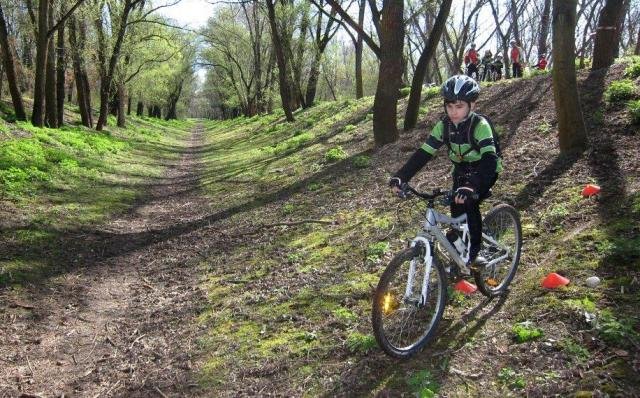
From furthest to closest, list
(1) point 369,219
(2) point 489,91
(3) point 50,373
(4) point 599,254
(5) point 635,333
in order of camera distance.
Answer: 1. (2) point 489,91
2. (1) point 369,219
3. (4) point 599,254
4. (3) point 50,373
5. (5) point 635,333

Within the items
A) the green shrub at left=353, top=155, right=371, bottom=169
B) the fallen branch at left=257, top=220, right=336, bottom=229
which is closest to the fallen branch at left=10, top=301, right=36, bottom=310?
the fallen branch at left=257, top=220, right=336, bottom=229

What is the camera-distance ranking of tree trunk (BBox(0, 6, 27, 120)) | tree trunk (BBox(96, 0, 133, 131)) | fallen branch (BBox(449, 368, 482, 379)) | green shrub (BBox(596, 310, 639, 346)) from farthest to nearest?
1. tree trunk (BBox(96, 0, 133, 131))
2. tree trunk (BBox(0, 6, 27, 120))
3. fallen branch (BBox(449, 368, 482, 379))
4. green shrub (BBox(596, 310, 639, 346))

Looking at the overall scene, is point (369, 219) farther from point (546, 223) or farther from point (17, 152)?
point (17, 152)

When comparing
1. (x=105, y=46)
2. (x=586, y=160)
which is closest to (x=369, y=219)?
(x=586, y=160)

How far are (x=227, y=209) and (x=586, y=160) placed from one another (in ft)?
24.7

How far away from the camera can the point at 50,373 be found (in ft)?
16.2

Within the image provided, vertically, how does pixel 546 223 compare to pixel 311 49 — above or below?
below

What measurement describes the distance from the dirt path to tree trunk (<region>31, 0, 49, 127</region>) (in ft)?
34.9

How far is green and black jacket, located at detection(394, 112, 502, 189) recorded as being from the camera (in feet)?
14.9

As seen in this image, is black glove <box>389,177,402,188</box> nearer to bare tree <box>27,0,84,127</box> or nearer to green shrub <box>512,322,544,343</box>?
green shrub <box>512,322,544,343</box>

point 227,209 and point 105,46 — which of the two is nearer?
point 227,209

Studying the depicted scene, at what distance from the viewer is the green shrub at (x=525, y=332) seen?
4.46 meters

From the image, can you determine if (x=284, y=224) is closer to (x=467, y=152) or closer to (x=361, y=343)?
(x=361, y=343)

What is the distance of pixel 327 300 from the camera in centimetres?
611
